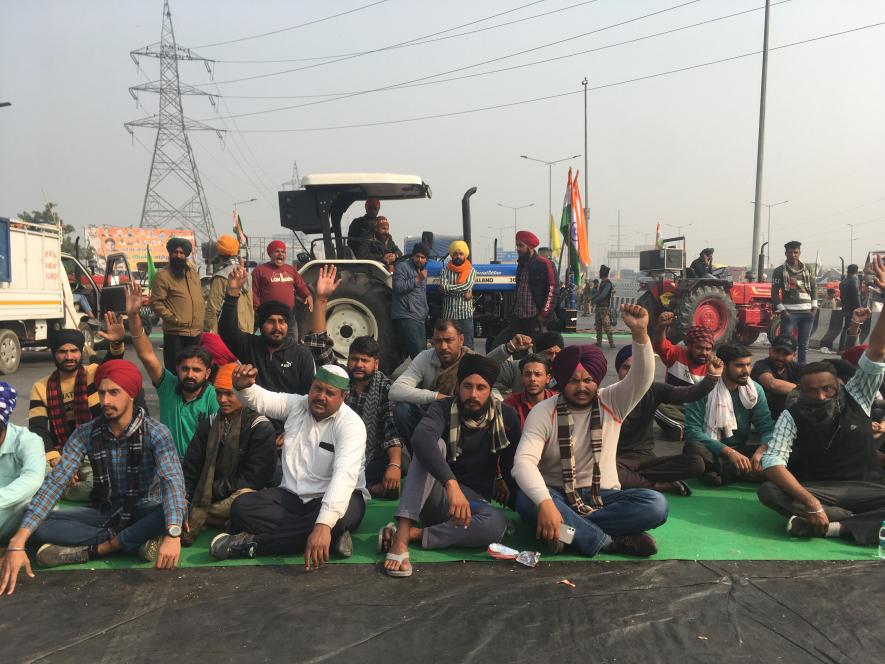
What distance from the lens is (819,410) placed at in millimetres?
3824

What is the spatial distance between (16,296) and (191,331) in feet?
19.5

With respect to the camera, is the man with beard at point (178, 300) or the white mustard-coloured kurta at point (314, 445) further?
the man with beard at point (178, 300)

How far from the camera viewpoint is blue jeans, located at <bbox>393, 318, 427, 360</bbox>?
760 cm

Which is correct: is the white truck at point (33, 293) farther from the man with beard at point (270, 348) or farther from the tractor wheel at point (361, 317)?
the man with beard at point (270, 348)

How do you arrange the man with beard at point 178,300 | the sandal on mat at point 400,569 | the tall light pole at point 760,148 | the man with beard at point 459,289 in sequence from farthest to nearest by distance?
1. the tall light pole at point 760,148
2. the man with beard at point 459,289
3. the man with beard at point 178,300
4. the sandal on mat at point 400,569

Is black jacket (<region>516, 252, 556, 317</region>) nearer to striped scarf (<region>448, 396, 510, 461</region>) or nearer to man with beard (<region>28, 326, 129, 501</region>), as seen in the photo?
striped scarf (<region>448, 396, 510, 461</region>)

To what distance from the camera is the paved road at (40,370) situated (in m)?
7.15

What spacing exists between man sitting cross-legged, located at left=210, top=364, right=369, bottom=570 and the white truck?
6.99 meters

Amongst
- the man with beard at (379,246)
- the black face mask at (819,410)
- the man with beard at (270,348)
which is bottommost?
the black face mask at (819,410)

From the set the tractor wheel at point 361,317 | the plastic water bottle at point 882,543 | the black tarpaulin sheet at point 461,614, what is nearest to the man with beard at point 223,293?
the tractor wheel at point 361,317

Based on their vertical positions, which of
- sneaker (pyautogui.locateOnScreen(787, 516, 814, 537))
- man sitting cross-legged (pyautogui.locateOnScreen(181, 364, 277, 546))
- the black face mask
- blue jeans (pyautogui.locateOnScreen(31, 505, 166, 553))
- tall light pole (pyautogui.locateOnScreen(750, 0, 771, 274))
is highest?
tall light pole (pyautogui.locateOnScreen(750, 0, 771, 274))

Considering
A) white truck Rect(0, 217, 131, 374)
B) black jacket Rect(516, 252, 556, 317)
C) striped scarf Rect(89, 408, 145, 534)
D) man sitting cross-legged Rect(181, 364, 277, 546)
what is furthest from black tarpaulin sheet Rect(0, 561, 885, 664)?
white truck Rect(0, 217, 131, 374)

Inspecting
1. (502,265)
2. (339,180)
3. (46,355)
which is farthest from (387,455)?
(46,355)

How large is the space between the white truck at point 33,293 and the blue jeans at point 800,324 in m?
9.41
